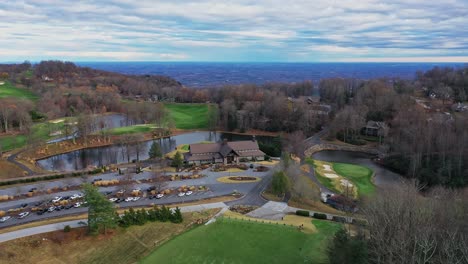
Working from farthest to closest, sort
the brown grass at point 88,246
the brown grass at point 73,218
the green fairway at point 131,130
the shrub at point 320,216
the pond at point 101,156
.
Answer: the green fairway at point 131,130, the pond at point 101,156, the shrub at point 320,216, the brown grass at point 73,218, the brown grass at point 88,246

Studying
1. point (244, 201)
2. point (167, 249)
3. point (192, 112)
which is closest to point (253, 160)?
point (244, 201)

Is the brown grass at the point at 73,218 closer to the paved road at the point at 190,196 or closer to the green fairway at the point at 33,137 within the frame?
the paved road at the point at 190,196

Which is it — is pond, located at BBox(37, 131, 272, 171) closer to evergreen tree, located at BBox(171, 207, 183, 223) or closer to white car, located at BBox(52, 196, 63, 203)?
white car, located at BBox(52, 196, 63, 203)

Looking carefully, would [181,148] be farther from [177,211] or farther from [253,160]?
[177,211]

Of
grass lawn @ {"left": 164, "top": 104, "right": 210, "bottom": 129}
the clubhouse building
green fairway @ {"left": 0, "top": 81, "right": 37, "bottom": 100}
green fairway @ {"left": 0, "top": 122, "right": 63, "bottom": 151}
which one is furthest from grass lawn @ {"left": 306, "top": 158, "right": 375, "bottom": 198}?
green fairway @ {"left": 0, "top": 81, "right": 37, "bottom": 100}

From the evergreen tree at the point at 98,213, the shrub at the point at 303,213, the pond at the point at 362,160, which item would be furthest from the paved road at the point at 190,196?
the pond at the point at 362,160

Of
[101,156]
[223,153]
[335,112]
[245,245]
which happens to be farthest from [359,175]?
[101,156]
